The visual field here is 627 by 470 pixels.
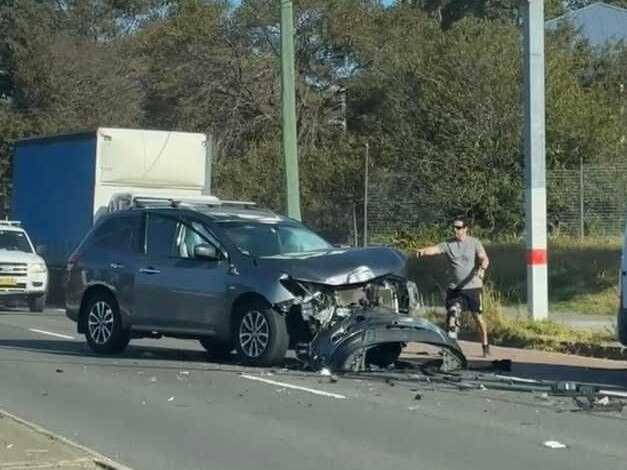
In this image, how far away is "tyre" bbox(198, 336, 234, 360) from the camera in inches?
623

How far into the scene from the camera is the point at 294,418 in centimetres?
1132

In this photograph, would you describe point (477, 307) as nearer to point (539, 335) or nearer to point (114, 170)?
point (539, 335)

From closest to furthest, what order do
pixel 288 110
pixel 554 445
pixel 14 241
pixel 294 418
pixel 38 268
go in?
1. pixel 554 445
2. pixel 294 418
3. pixel 288 110
4. pixel 38 268
5. pixel 14 241

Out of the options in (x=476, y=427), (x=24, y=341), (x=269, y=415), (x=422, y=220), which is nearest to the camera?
(x=476, y=427)

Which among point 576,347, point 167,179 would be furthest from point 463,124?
point 576,347

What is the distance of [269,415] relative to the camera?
11.5m

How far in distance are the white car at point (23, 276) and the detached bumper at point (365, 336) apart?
14.1 metres

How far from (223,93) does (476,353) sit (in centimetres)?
3123

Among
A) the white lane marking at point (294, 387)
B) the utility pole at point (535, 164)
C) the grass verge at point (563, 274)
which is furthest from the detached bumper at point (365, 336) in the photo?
the grass verge at point (563, 274)

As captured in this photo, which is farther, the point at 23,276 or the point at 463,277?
the point at 23,276

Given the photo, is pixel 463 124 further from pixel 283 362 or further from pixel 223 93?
pixel 283 362

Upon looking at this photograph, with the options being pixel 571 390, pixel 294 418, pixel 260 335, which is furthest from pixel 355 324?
pixel 294 418

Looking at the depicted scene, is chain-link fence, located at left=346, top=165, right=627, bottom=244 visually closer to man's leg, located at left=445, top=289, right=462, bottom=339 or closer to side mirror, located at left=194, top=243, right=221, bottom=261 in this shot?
man's leg, located at left=445, top=289, right=462, bottom=339

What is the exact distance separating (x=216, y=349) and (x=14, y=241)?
13.1 meters
